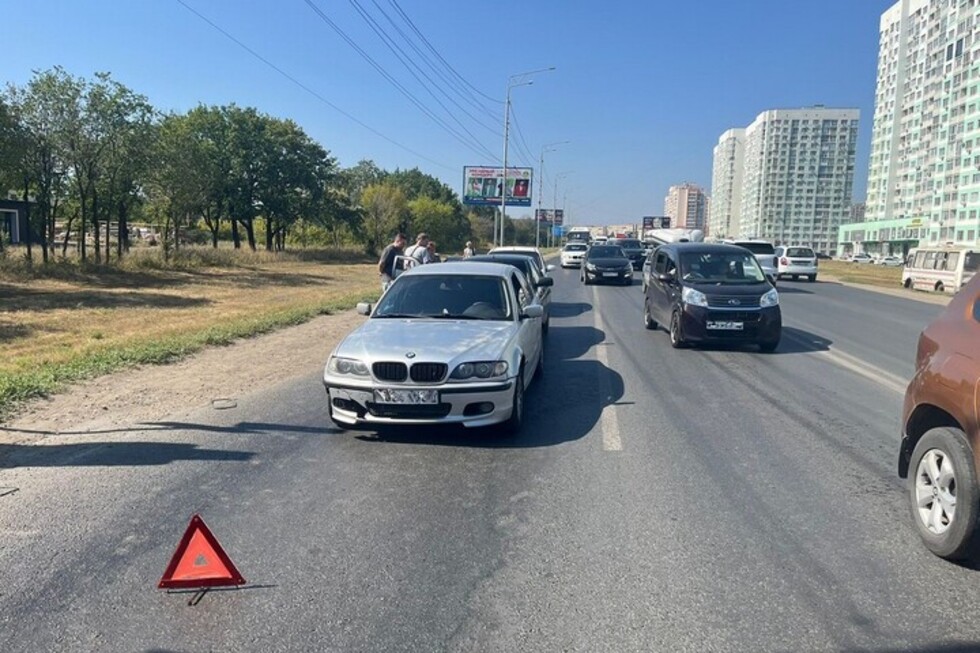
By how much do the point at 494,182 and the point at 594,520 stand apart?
56787 mm

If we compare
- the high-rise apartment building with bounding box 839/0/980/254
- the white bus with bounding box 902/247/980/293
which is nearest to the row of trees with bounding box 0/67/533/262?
the white bus with bounding box 902/247/980/293

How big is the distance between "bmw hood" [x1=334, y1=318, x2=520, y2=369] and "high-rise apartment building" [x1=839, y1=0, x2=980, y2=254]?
3850 inches

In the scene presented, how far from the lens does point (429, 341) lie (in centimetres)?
650

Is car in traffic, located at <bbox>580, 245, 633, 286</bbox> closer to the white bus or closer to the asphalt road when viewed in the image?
Result: the white bus

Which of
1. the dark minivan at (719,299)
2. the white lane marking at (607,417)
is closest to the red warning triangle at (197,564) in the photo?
the white lane marking at (607,417)

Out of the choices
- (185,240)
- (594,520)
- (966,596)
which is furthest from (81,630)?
(185,240)

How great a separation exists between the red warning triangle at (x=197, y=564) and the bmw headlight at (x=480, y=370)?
2.77m

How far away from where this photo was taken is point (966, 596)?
11.9 feet

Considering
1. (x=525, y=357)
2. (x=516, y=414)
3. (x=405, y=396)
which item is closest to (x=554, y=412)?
(x=525, y=357)

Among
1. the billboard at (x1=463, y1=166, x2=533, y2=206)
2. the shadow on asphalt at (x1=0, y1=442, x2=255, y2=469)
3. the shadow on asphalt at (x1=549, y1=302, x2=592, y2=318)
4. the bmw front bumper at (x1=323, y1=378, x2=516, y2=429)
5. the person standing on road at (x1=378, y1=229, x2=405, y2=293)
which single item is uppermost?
the billboard at (x1=463, y1=166, x2=533, y2=206)

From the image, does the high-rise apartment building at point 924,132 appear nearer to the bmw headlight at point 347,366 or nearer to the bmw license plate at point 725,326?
the bmw license plate at point 725,326

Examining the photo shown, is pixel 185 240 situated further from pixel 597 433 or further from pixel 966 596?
pixel 966 596

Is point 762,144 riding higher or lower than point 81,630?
higher

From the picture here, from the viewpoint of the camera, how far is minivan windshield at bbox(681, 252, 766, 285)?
12.4 metres
